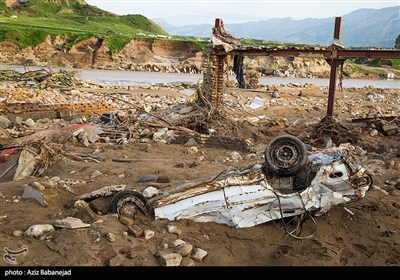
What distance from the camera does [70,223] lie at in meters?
5.48

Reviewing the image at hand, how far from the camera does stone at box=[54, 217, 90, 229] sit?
17.9ft

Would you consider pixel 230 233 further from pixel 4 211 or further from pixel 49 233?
pixel 4 211

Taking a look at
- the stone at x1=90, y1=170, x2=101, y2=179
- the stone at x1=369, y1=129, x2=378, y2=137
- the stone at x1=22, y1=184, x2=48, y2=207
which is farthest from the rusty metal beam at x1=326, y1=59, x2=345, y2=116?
the stone at x1=22, y1=184, x2=48, y2=207

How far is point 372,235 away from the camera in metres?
6.09

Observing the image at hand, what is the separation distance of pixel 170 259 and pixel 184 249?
0.33 meters

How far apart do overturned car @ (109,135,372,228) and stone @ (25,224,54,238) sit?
102 cm

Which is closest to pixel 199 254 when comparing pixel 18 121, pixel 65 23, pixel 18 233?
pixel 18 233

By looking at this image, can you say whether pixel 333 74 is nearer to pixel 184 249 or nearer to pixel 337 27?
pixel 337 27

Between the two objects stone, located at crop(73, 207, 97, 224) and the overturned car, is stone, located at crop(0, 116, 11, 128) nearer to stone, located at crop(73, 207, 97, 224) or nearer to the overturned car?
stone, located at crop(73, 207, 97, 224)

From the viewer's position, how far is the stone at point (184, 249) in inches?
203
